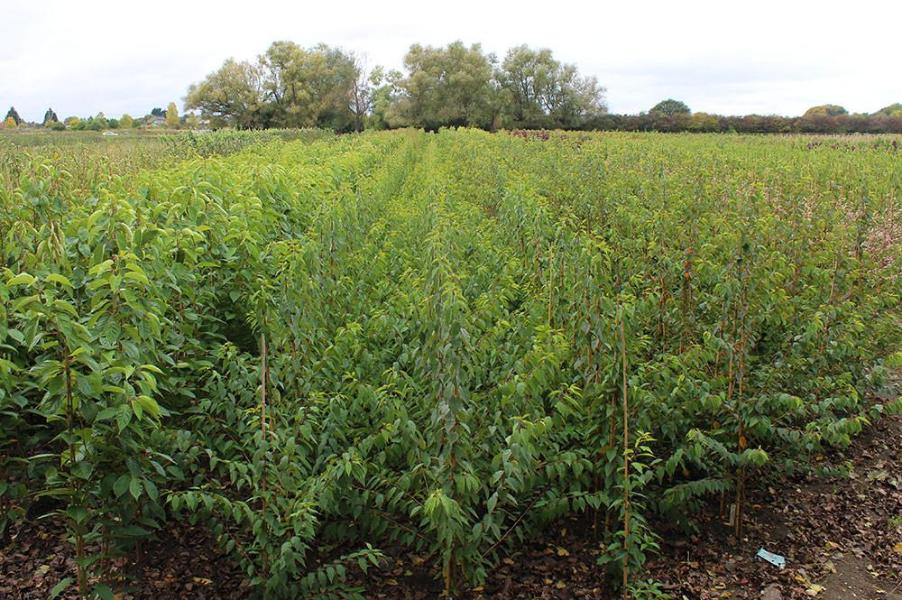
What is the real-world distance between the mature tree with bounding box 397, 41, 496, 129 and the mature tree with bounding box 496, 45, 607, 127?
7.69ft

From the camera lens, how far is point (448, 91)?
3098 inches

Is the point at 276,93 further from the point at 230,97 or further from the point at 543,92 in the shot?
the point at 543,92

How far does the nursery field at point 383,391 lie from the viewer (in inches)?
123

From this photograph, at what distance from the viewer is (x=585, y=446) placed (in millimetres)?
4449

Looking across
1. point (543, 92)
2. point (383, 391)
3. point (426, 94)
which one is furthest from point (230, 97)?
point (383, 391)

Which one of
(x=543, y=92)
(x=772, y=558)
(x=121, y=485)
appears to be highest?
(x=543, y=92)

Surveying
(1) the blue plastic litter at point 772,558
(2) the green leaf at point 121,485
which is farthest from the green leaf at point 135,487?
(1) the blue plastic litter at point 772,558

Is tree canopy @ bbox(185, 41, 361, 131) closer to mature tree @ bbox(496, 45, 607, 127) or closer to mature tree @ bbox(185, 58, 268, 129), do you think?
mature tree @ bbox(185, 58, 268, 129)

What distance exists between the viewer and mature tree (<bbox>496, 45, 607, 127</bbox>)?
75.3 meters

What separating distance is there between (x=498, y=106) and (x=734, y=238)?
7550cm

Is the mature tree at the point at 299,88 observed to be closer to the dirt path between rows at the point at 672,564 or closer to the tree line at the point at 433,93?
the tree line at the point at 433,93

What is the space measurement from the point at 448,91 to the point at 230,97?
25.1 m

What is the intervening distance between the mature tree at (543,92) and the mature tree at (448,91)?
2.34 m

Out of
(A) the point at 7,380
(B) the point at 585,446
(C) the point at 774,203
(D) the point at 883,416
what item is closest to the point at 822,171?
(C) the point at 774,203
